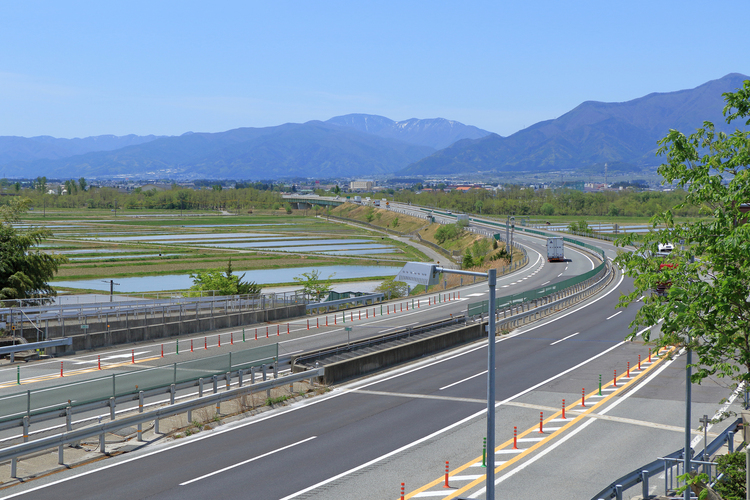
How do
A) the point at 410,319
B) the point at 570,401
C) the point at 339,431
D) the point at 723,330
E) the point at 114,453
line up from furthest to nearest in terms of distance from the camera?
the point at 410,319 < the point at 570,401 < the point at 339,431 < the point at 114,453 < the point at 723,330

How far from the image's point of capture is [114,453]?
19.5m

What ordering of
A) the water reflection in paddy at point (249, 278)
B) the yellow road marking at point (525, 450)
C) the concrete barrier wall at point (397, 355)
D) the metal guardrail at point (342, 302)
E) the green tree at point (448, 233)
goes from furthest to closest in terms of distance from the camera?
1. the green tree at point (448, 233)
2. the water reflection in paddy at point (249, 278)
3. the metal guardrail at point (342, 302)
4. the concrete barrier wall at point (397, 355)
5. the yellow road marking at point (525, 450)

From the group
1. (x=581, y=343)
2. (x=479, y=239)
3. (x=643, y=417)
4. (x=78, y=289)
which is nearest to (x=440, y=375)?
(x=643, y=417)

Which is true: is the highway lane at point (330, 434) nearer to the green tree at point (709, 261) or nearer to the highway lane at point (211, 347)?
the highway lane at point (211, 347)

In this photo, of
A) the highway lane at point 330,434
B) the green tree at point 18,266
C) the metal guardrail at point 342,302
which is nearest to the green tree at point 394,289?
the metal guardrail at point 342,302

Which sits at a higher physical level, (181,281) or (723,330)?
(723,330)

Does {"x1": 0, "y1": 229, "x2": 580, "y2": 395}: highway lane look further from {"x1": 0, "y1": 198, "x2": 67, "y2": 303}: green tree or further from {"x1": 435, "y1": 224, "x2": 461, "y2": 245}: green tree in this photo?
{"x1": 435, "y1": 224, "x2": 461, "y2": 245}: green tree

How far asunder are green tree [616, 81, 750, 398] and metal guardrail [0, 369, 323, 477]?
14054 mm

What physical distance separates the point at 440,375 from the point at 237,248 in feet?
298

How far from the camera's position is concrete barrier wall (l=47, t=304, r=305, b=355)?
3503 centimetres

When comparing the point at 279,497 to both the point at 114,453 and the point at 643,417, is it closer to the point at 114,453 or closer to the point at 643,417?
the point at 114,453

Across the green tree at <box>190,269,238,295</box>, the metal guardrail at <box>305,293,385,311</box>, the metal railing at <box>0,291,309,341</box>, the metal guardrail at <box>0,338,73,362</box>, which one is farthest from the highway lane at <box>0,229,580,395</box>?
the green tree at <box>190,269,238,295</box>

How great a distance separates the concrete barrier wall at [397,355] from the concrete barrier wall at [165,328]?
13.3m

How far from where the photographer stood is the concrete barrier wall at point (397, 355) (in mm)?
29094
